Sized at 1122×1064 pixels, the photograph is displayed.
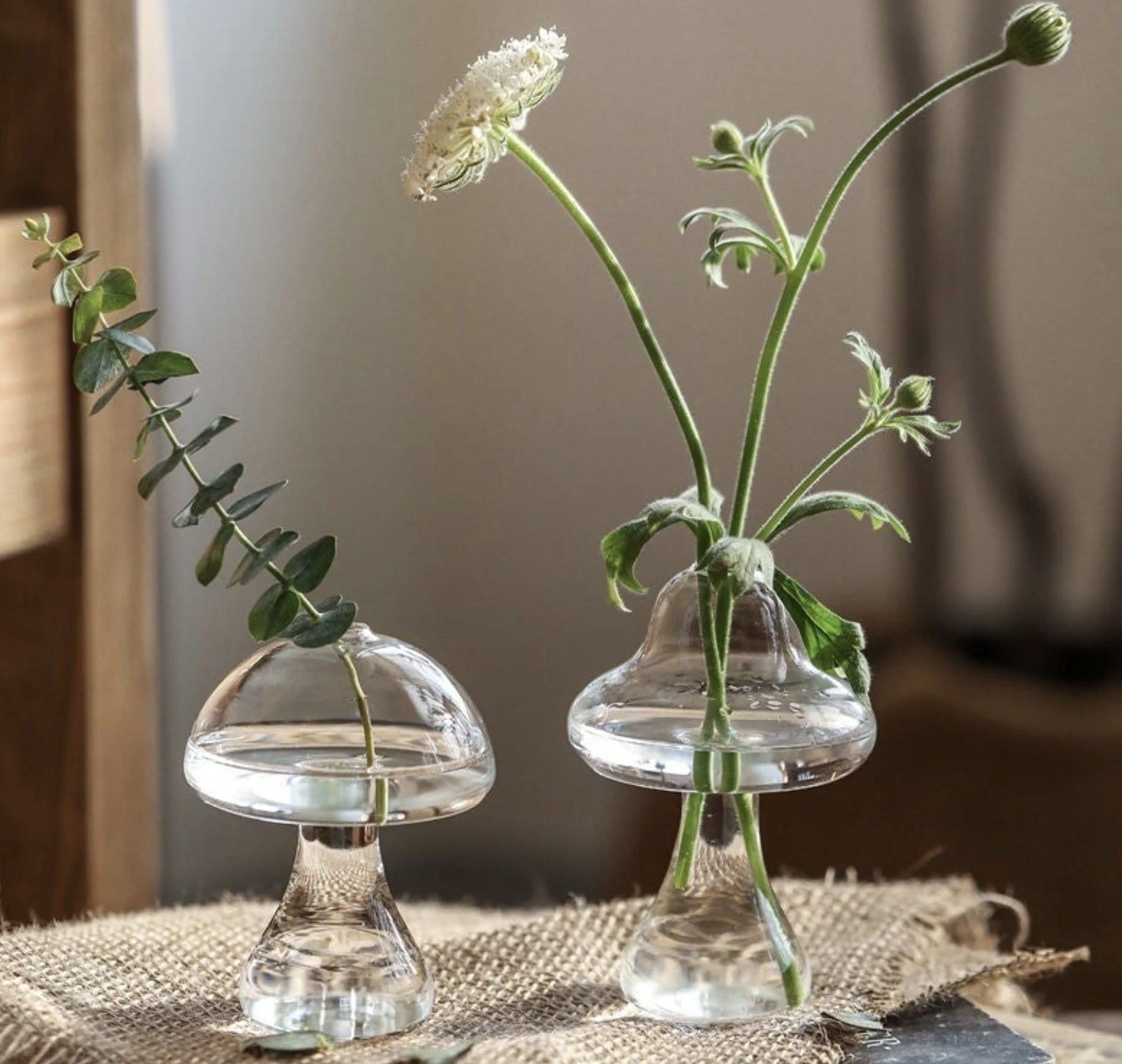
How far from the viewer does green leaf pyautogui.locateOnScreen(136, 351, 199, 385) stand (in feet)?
1.85

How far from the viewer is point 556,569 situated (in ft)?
5.02

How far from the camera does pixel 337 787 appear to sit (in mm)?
544

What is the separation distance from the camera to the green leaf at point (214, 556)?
55 cm

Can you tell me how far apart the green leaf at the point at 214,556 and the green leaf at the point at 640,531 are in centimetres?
12

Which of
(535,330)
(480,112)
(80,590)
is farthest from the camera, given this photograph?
(535,330)

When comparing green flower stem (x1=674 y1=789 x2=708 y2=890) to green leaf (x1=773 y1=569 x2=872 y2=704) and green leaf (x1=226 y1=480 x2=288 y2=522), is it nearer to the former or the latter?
green leaf (x1=773 y1=569 x2=872 y2=704)

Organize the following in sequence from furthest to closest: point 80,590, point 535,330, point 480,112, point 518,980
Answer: point 535,330 < point 80,590 < point 518,980 < point 480,112

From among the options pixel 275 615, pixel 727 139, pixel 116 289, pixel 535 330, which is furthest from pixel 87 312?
pixel 535 330

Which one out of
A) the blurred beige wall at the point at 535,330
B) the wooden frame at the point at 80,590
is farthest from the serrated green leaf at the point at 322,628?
the blurred beige wall at the point at 535,330

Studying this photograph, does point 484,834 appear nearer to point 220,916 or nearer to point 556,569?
point 556,569

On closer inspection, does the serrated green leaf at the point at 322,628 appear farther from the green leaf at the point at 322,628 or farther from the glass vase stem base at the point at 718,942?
the glass vase stem base at the point at 718,942

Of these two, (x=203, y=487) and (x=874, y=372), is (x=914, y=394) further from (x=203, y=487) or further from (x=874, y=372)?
(x=203, y=487)

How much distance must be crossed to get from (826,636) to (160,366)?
250mm

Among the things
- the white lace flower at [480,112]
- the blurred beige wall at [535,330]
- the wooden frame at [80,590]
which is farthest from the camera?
the blurred beige wall at [535,330]
